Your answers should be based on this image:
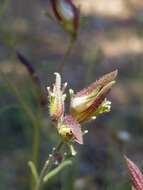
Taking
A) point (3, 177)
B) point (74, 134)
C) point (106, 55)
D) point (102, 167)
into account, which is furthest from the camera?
point (106, 55)

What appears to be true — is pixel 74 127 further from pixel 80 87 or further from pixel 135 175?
pixel 80 87

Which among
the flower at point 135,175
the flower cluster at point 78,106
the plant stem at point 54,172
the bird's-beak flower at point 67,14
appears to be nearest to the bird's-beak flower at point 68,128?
the flower cluster at point 78,106

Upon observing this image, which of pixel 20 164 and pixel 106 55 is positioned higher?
pixel 106 55

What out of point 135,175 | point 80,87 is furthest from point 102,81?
point 80,87

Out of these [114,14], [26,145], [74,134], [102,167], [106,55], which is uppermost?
[114,14]

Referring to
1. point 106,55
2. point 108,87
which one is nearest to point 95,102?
point 108,87

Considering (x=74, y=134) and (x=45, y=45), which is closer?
(x=74, y=134)

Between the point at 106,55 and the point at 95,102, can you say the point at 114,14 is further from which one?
the point at 95,102
